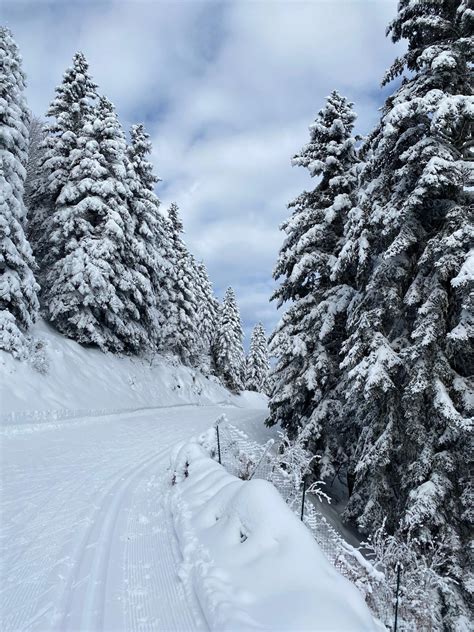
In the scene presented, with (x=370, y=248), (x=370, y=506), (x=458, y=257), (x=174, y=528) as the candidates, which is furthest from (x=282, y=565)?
(x=370, y=248)

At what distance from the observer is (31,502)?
237 inches

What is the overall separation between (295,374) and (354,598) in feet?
34.5

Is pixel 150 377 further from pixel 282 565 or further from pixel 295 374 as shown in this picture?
pixel 282 565

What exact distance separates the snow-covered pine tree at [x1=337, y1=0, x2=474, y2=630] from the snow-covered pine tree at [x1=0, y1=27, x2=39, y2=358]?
481 inches

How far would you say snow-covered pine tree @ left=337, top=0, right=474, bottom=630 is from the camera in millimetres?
7426

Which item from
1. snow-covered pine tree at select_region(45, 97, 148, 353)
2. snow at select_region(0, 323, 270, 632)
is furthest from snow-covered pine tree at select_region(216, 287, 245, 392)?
snow at select_region(0, 323, 270, 632)

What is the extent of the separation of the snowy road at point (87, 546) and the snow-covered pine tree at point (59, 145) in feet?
50.1

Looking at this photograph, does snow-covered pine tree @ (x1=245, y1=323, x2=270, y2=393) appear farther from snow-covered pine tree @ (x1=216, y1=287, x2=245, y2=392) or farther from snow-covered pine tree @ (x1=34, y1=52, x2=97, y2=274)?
snow-covered pine tree @ (x1=34, y1=52, x2=97, y2=274)

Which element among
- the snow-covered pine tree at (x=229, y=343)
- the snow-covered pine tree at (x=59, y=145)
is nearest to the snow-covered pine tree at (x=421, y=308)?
the snow-covered pine tree at (x=59, y=145)

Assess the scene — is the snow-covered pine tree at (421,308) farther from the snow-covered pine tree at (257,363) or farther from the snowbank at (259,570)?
the snow-covered pine tree at (257,363)

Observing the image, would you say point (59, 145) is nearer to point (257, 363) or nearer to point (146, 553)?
point (146, 553)

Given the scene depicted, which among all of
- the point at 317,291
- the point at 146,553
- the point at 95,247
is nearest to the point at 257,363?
the point at 95,247

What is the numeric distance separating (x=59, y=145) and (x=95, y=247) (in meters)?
6.30

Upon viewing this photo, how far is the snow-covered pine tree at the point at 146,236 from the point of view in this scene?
23486 mm
